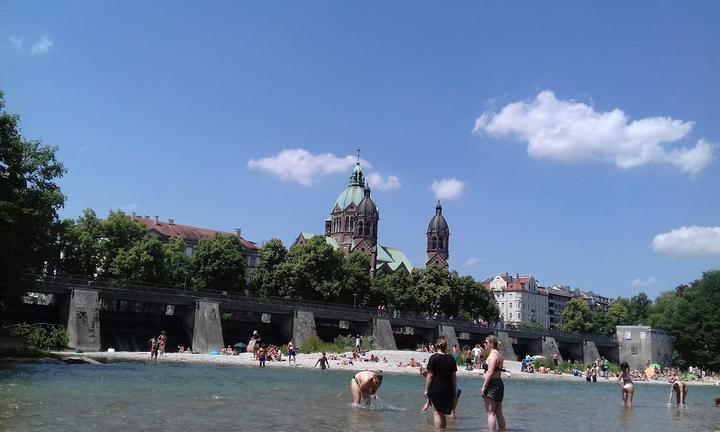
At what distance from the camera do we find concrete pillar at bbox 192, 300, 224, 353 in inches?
2158

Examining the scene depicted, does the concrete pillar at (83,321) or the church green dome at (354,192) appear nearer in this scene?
the concrete pillar at (83,321)

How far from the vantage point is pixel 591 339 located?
100 meters

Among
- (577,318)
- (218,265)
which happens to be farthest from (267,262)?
(577,318)

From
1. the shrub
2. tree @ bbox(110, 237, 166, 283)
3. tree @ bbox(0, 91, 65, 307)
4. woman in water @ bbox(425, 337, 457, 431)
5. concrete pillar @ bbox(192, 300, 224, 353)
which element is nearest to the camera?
woman in water @ bbox(425, 337, 457, 431)

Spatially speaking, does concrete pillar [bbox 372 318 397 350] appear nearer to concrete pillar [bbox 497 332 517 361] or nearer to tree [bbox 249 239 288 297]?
concrete pillar [bbox 497 332 517 361]

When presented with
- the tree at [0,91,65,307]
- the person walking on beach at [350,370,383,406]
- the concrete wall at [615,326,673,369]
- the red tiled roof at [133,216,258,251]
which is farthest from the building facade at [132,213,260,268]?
the person walking on beach at [350,370,383,406]

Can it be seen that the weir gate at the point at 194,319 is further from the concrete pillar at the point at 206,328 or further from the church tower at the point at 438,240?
the church tower at the point at 438,240

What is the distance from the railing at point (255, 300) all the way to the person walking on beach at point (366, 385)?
119 ft

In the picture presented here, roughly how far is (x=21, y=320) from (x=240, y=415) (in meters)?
41.5

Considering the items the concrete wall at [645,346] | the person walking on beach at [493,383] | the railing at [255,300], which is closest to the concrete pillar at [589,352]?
the railing at [255,300]

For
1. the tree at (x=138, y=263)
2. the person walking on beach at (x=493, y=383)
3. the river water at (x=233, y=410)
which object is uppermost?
the tree at (x=138, y=263)

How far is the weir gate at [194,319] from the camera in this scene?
48375mm

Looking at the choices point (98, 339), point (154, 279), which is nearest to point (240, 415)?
point (98, 339)

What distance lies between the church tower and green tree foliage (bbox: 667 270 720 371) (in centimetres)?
6433
